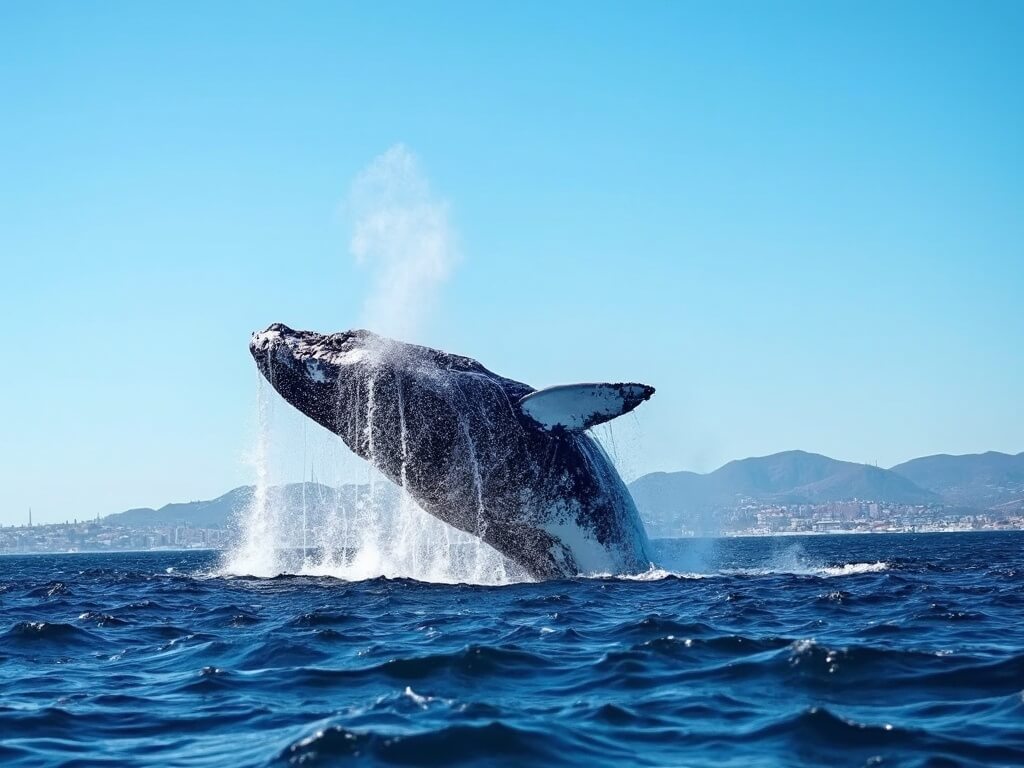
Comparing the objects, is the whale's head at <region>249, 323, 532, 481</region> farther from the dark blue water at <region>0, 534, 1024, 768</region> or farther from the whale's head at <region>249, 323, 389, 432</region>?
the dark blue water at <region>0, 534, 1024, 768</region>

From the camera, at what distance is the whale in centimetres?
1515

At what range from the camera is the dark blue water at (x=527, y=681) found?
20.0ft

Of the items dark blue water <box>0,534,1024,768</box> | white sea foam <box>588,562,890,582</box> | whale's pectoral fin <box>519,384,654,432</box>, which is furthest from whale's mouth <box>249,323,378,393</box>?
white sea foam <box>588,562,890,582</box>

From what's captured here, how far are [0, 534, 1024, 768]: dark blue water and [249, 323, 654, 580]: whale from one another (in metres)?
1.94

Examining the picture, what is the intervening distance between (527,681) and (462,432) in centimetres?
736

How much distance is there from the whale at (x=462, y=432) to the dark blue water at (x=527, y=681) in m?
1.94

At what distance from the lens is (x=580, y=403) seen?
14.7m

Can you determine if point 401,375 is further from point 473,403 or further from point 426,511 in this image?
point 426,511

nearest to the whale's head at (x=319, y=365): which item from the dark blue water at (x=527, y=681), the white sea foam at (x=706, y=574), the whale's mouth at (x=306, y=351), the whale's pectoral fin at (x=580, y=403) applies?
the whale's mouth at (x=306, y=351)

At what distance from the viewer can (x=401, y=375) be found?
49.8ft

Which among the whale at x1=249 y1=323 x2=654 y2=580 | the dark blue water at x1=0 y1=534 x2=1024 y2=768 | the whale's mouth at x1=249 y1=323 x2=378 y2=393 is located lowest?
the dark blue water at x1=0 y1=534 x2=1024 y2=768

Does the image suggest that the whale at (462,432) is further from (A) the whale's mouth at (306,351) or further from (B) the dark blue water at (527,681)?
(B) the dark blue water at (527,681)

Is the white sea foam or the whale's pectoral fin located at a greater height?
the whale's pectoral fin

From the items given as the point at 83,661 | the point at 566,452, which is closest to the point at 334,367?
the point at 566,452
